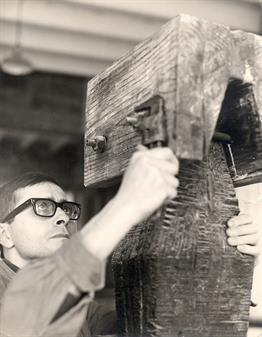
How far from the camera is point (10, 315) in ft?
3.71

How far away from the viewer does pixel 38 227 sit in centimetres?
187

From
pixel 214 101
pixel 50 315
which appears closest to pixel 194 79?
pixel 214 101

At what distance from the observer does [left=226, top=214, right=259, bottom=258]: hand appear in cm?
126

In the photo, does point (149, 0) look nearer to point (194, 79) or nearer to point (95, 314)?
point (95, 314)

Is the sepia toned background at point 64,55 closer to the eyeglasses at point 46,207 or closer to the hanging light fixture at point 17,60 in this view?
the hanging light fixture at point 17,60

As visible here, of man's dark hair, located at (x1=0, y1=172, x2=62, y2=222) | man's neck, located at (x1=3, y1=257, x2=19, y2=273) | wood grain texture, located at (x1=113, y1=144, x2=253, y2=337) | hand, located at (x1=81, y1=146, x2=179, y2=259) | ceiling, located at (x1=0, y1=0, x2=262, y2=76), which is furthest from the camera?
ceiling, located at (x1=0, y1=0, x2=262, y2=76)

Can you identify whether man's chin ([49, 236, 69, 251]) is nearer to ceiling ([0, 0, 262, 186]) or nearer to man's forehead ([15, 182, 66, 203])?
man's forehead ([15, 182, 66, 203])

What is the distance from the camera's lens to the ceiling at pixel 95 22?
429 cm

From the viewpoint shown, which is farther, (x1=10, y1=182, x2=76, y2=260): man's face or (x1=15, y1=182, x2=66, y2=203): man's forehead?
(x1=15, y1=182, x2=66, y2=203): man's forehead

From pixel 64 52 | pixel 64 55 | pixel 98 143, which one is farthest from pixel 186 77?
pixel 64 55

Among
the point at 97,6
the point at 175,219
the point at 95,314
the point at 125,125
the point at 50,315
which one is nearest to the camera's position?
the point at 50,315

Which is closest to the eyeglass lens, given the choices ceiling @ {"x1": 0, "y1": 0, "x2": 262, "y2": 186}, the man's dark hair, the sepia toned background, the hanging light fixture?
the man's dark hair

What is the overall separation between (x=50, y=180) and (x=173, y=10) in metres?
2.67

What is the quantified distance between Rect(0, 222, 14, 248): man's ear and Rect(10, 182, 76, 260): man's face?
3 centimetres
